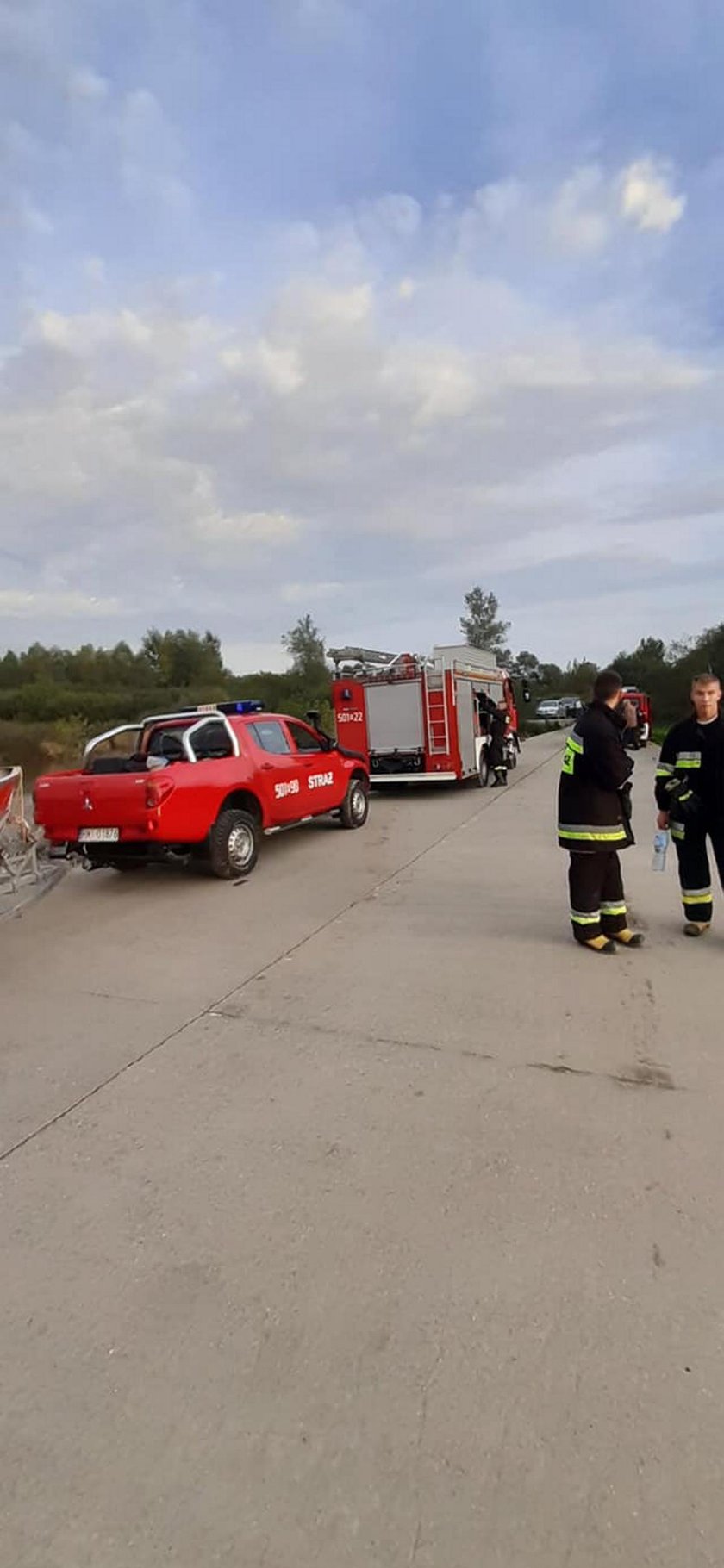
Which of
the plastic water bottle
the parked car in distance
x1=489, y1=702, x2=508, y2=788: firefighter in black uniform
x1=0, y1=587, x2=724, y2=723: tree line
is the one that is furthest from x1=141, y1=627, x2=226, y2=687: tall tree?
the plastic water bottle

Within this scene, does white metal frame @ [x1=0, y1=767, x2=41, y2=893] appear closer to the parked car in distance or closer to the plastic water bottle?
the plastic water bottle

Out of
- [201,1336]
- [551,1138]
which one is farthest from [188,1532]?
[551,1138]

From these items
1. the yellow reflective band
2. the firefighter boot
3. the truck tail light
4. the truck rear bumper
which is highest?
the truck tail light

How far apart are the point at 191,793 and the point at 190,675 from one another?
173 feet

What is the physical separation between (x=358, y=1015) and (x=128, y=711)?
38.8 metres

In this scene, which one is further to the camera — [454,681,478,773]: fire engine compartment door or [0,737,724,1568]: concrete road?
[454,681,478,773]: fire engine compartment door

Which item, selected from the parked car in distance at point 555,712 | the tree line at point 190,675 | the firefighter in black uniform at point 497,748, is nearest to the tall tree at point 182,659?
the tree line at point 190,675

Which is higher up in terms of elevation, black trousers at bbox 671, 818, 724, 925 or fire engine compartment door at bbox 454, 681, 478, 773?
fire engine compartment door at bbox 454, 681, 478, 773

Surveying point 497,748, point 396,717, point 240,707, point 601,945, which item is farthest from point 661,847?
point 497,748

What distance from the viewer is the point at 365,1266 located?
2.64m

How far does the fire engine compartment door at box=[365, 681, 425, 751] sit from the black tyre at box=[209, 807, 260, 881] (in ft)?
20.8

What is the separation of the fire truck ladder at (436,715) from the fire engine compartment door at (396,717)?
0.45 feet

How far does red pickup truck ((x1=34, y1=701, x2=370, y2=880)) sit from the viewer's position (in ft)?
24.2

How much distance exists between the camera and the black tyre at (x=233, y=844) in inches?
313
